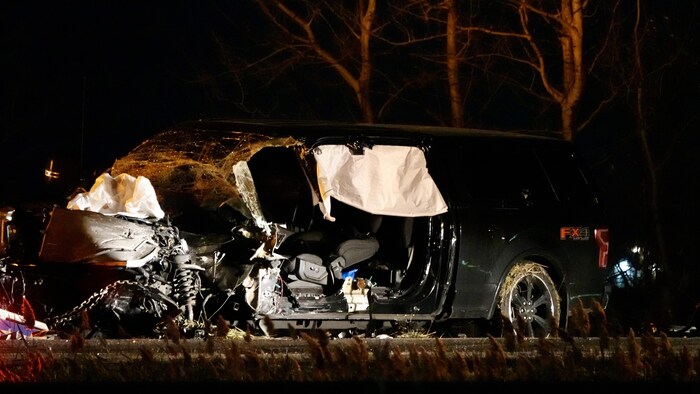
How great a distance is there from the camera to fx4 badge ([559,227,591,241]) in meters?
12.5

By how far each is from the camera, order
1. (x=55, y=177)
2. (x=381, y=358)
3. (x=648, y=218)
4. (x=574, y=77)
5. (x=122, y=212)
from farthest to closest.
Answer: (x=648, y=218)
(x=574, y=77)
(x=55, y=177)
(x=122, y=212)
(x=381, y=358)

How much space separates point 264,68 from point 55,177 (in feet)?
41.0

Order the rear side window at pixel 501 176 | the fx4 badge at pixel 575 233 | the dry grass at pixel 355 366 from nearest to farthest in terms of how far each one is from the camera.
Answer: the dry grass at pixel 355 366 → the rear side window at pixel 501 176 → the fx4 badge at pixel 575 233

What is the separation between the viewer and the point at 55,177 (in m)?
11.2

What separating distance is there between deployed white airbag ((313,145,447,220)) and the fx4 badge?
162cm

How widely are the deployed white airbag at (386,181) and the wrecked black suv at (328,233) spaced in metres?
0.01

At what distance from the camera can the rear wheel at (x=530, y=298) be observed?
12086mm

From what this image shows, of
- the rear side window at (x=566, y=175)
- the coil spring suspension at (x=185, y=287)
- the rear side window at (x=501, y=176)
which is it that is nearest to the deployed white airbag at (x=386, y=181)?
the rear side window at (x=501, y=176)

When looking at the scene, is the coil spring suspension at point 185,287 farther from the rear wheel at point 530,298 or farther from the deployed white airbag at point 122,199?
the rear wheel at point 530,298

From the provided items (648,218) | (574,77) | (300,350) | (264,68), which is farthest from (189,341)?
(648,218)

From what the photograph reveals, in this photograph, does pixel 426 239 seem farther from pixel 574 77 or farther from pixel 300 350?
pixel 574 77

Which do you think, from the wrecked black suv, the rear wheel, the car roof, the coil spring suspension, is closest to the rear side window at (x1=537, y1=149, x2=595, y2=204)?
the wrecked black suv

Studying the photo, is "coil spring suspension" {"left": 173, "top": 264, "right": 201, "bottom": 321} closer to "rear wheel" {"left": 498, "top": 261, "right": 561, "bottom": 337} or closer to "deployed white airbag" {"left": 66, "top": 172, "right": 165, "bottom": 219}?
"deployed white airbag" {"left": 66, "top": 172, "right": 165, "bottom": 219}


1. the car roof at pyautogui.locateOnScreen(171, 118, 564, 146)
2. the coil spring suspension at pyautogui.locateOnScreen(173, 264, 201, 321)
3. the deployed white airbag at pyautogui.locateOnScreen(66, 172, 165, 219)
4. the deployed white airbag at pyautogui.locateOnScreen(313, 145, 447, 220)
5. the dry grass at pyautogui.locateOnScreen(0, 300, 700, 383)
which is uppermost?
the car roof at pyautogui.locateOnScreen(171, 118, 564, 146)
